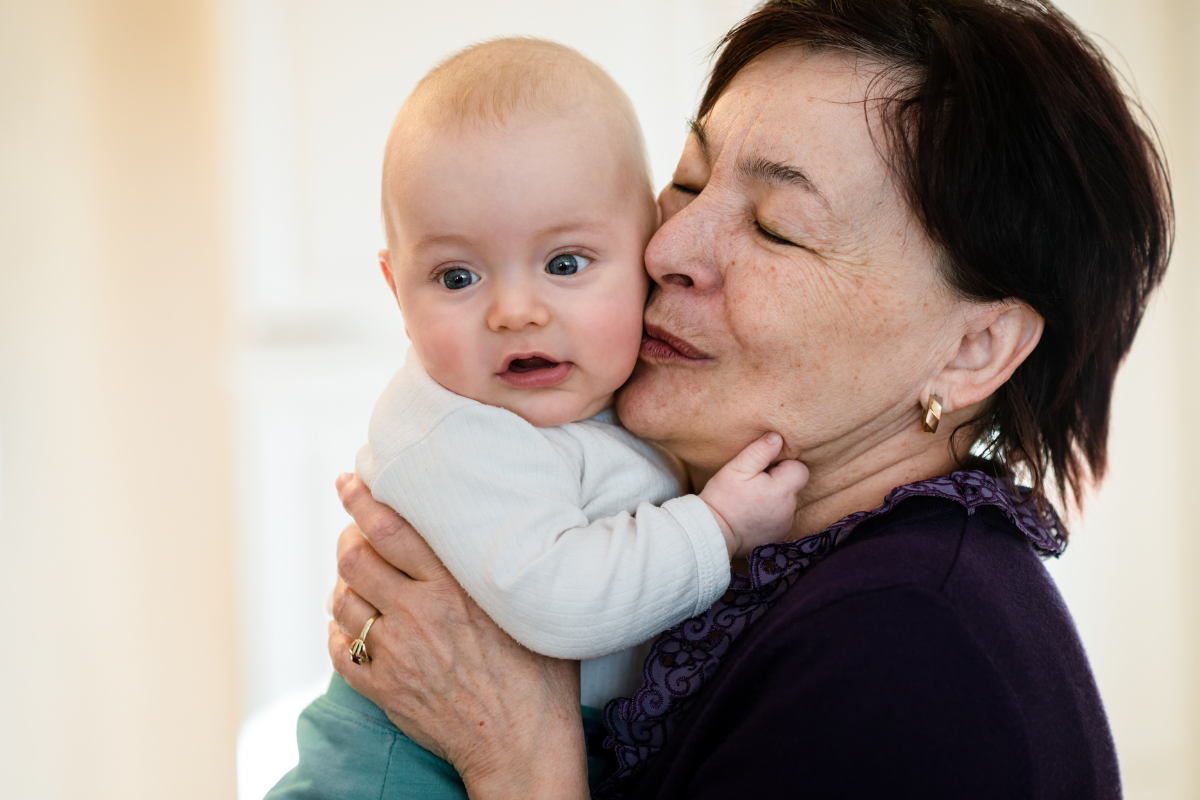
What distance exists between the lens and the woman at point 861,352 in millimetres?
1059

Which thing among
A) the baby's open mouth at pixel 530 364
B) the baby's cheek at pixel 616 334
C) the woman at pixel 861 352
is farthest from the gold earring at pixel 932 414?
the baby's open mouth at pixel 530 364

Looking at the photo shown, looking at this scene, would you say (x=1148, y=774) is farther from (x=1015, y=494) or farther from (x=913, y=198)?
(x=913, y=198)

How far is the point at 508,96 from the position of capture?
109cm

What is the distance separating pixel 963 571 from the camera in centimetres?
94

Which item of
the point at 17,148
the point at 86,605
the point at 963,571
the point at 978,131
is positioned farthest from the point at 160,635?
the point at 978,131

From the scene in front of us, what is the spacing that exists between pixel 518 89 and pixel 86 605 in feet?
5.15

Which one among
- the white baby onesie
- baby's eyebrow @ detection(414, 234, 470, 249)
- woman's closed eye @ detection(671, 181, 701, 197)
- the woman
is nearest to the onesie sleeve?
the white baby onesie

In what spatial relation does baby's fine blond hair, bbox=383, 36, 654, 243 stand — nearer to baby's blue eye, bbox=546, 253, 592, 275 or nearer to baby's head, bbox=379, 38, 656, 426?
baby's head, bbox=379, 38, 656, 426

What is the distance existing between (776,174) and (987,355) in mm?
377

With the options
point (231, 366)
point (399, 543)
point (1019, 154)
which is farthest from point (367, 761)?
point (231, 366)

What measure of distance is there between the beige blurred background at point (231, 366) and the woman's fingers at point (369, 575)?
84 centimetres

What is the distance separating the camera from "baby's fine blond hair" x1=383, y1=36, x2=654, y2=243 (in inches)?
42.8

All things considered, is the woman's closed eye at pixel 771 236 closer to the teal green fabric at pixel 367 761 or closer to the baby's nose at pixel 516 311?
the baby's nose at pixel 516 311

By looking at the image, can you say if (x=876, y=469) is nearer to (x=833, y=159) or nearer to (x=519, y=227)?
(x=833, y=159)
